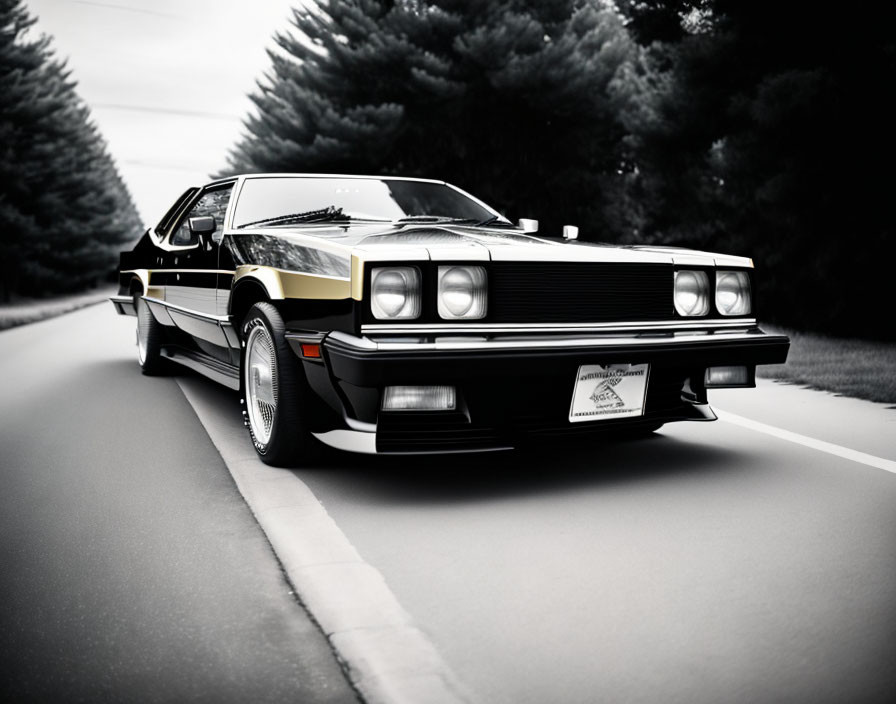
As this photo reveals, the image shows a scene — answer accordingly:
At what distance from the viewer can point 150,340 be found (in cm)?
724

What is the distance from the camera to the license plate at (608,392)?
12.0ft

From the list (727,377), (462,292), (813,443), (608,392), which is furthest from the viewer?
(813,443)

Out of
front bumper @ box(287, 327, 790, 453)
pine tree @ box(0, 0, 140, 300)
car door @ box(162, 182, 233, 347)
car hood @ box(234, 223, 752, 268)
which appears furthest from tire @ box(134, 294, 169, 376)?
pine tree @ box(0, 0, 140, 300)

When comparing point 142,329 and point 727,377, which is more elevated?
point 727,377

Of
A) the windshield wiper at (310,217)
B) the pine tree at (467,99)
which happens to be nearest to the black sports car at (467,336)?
the windshield wiper at (310,217)

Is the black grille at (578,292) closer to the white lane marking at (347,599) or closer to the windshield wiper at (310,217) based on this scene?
the white lane marking at (347,599)

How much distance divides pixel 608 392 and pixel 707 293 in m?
0.78

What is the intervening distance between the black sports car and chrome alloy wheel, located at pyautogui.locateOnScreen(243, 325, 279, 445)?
0.03ft

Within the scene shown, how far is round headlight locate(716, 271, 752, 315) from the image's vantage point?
4.19 meters

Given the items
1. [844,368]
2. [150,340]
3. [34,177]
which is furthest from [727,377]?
[34,177]

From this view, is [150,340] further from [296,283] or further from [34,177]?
[34,177]

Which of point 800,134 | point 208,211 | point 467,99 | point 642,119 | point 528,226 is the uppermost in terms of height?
point 467,99

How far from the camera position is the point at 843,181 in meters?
10.5

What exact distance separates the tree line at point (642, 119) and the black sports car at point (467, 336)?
281 inches
